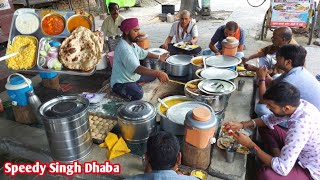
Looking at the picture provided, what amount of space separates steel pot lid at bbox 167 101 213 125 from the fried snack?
1.93m

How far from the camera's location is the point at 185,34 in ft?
19.1

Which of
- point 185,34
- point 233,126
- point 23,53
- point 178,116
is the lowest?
point 233,126

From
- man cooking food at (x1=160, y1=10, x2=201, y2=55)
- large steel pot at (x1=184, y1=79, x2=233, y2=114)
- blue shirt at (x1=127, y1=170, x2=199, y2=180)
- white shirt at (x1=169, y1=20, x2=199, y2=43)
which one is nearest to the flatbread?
large steel pot at (x1=184, y1=79, x2=233, y2=114)

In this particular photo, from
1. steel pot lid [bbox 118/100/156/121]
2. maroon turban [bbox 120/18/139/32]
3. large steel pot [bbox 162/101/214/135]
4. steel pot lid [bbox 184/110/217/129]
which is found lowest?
large steel pot [bbox 162/101/214/135]

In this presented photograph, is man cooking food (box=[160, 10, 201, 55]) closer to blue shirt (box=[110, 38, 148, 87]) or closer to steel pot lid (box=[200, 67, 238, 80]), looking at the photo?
steel pot lid (box=[200, 67, 238, 80])

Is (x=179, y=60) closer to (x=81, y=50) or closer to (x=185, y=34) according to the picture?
(x=185, y=34)

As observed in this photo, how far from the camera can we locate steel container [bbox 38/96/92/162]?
2.46 meters

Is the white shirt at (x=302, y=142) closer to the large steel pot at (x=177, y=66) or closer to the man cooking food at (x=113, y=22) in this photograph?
the large steel pot at (x=177, y=66)

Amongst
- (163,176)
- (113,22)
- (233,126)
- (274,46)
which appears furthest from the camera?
(113,22)

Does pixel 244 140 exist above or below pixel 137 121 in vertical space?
below

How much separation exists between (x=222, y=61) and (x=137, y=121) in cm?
217

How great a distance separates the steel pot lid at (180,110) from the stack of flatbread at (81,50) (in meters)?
1.15

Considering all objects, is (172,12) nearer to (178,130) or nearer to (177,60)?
(177,60)

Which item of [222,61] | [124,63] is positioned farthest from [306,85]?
[124,63]
